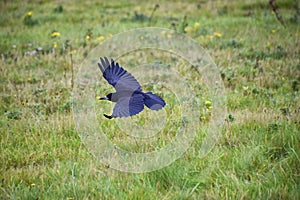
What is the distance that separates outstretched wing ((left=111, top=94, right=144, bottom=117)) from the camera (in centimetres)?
324

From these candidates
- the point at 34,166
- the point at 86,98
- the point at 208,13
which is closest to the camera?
the point at 34,166

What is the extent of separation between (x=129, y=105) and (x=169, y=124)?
948mm

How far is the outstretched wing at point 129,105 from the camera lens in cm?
324

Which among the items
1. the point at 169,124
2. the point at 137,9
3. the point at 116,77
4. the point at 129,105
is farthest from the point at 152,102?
the point at 137,9

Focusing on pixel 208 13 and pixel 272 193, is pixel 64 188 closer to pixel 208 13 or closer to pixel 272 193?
pixel 272 193

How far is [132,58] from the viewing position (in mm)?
6980

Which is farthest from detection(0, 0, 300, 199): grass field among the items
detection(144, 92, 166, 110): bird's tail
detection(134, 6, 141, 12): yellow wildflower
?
detection(134, 6, 141, 12): yellow wildflower

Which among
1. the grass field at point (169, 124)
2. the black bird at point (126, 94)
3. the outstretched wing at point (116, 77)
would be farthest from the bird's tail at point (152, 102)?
the grass field at point (169, 124)

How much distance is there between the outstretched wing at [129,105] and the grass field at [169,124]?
18.4 inches

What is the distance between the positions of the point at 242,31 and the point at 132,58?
246 centimetres

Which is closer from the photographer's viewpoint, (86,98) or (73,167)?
(73,167)

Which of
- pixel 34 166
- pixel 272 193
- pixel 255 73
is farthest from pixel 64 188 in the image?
pixel 255 73

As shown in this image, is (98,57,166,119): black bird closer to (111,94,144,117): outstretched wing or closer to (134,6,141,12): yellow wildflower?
(111,94,144,117): outstretched wing

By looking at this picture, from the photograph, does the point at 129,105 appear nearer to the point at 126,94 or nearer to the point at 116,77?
the point at 126,94
